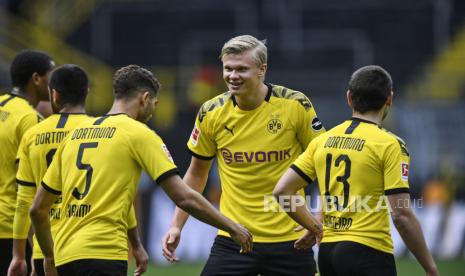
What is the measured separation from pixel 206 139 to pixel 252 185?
52 cm

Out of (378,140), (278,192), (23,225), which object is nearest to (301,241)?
(278,192)

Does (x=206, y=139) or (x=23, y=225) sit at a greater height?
(x=206, y=139)

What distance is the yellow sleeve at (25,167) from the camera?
6.81 m

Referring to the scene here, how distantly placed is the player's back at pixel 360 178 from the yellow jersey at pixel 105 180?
0.99 meters

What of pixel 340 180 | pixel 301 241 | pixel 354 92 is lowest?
pixel 301 241

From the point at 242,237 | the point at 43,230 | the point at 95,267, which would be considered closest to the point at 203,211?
the point at 242,237

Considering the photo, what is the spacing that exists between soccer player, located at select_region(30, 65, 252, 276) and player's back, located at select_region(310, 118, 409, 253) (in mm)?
640

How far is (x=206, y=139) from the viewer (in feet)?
22.9

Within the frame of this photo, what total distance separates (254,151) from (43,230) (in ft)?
5.17

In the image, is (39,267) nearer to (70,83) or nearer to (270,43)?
(70,83)

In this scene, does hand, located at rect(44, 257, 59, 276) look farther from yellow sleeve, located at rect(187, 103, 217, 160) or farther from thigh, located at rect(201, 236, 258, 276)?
yellow sleeve, located at rect(187, 103, 217, 160)

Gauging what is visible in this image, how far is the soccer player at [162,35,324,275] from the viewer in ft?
21.7

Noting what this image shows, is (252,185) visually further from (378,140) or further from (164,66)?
(164,66)

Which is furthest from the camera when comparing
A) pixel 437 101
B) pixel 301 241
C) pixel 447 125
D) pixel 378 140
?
pixel 437 101
